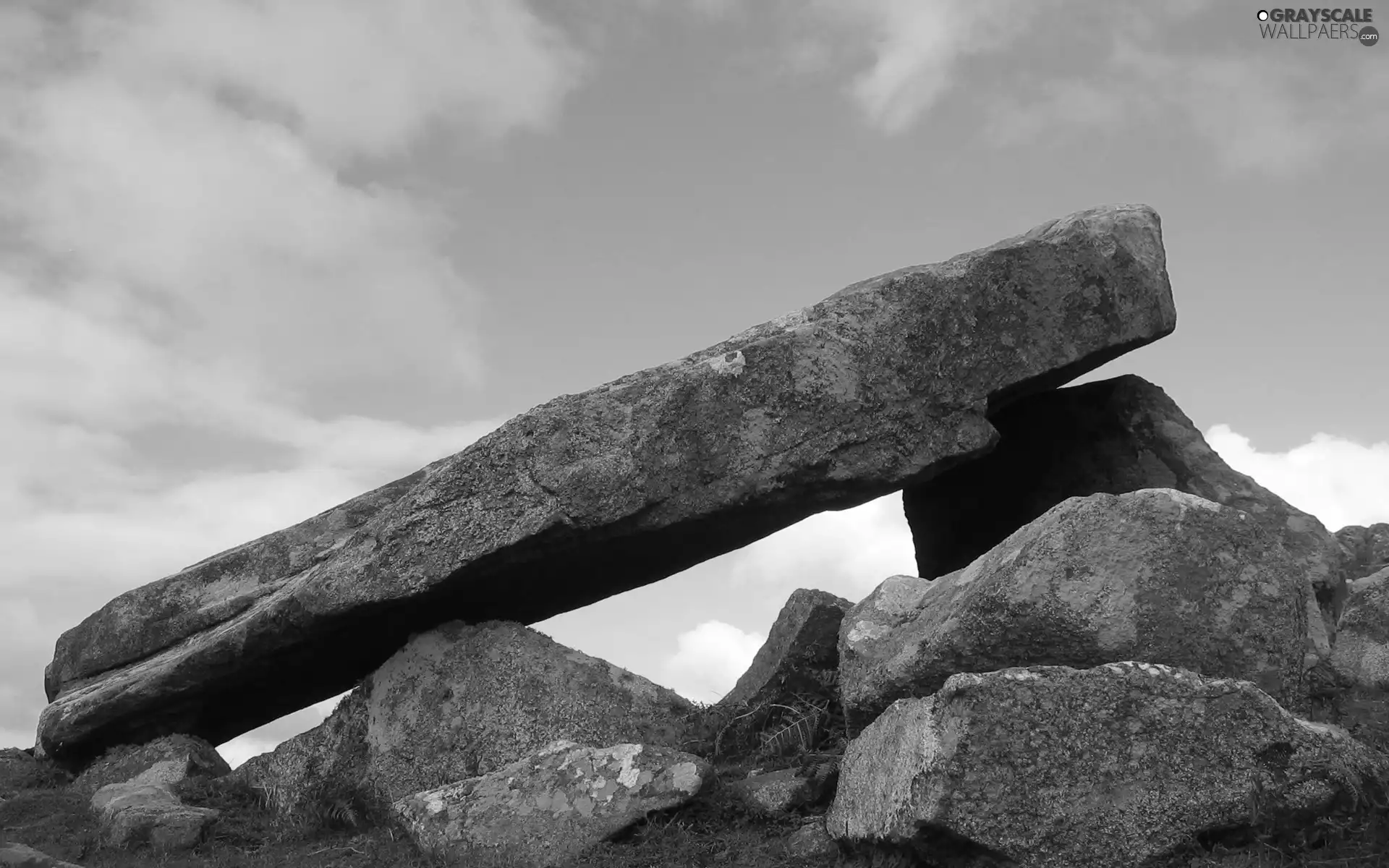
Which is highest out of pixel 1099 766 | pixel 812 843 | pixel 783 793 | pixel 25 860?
pixel 25 860

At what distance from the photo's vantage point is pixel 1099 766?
7.10 m

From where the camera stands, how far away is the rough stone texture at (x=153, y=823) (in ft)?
35.5

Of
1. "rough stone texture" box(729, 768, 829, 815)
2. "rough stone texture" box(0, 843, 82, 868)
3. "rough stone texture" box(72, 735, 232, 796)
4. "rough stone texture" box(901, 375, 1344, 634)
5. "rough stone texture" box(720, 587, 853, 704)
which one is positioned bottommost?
"rough stone texture" box(729, 768, 829, 815)

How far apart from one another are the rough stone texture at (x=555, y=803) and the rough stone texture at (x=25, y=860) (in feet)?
8.36

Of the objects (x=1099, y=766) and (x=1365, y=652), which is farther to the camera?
(x=1365, y=652)

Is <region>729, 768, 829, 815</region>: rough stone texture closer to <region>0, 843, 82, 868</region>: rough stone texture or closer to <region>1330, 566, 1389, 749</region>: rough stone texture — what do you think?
<region>1330, 566, 1389, 749</region>: rough stone texture

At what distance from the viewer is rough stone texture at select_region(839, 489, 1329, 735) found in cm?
786

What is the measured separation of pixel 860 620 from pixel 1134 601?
2283 millimetres

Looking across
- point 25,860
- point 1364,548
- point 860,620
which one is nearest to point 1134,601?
point 860,620

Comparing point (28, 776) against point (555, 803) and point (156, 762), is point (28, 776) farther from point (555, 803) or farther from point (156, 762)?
point (555, 803)

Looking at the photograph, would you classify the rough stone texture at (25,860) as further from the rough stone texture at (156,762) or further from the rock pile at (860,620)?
the rough stone texture at (156,762)

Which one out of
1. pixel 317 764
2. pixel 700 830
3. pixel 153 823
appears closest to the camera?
pixel 700 830

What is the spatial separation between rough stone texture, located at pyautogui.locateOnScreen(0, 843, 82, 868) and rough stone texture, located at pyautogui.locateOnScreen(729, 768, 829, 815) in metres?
4.86

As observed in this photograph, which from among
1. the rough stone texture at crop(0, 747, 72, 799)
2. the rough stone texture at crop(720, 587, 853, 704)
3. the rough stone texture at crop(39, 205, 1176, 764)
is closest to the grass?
the rough stone texture at crop(720, 587, 853, 704)
